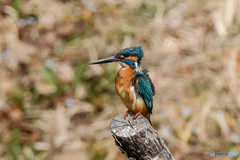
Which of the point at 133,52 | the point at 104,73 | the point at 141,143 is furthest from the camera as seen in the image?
the point at 104,73

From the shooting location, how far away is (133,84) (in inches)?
97.6

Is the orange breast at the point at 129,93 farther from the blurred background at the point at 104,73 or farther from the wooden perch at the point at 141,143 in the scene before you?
the blurred background at the point at 104,73

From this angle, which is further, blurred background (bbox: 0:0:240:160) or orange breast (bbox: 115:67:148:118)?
blurred background (bbox: 0:0:240:160)

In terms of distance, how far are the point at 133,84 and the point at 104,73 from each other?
2280 mm

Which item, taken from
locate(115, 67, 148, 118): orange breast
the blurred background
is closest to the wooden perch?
locate(115, 67, 148, 118): orange breast

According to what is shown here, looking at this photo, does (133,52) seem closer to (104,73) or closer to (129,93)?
(129,93)

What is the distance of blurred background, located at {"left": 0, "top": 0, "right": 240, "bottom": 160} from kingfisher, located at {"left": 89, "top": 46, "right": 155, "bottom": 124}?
1.55 meters

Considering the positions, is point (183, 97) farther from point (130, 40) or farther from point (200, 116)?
point (130, 40)

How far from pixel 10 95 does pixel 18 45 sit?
1.12 meters

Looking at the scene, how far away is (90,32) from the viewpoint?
550 centimetres

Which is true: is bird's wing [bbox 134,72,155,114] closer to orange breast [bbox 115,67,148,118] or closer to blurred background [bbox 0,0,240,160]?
orange breast [bbox 115,67,148,118]

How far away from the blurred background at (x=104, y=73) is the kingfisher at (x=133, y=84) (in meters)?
1.55

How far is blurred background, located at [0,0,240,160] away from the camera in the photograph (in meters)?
4.09

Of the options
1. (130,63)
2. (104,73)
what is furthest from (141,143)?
(104,73)
